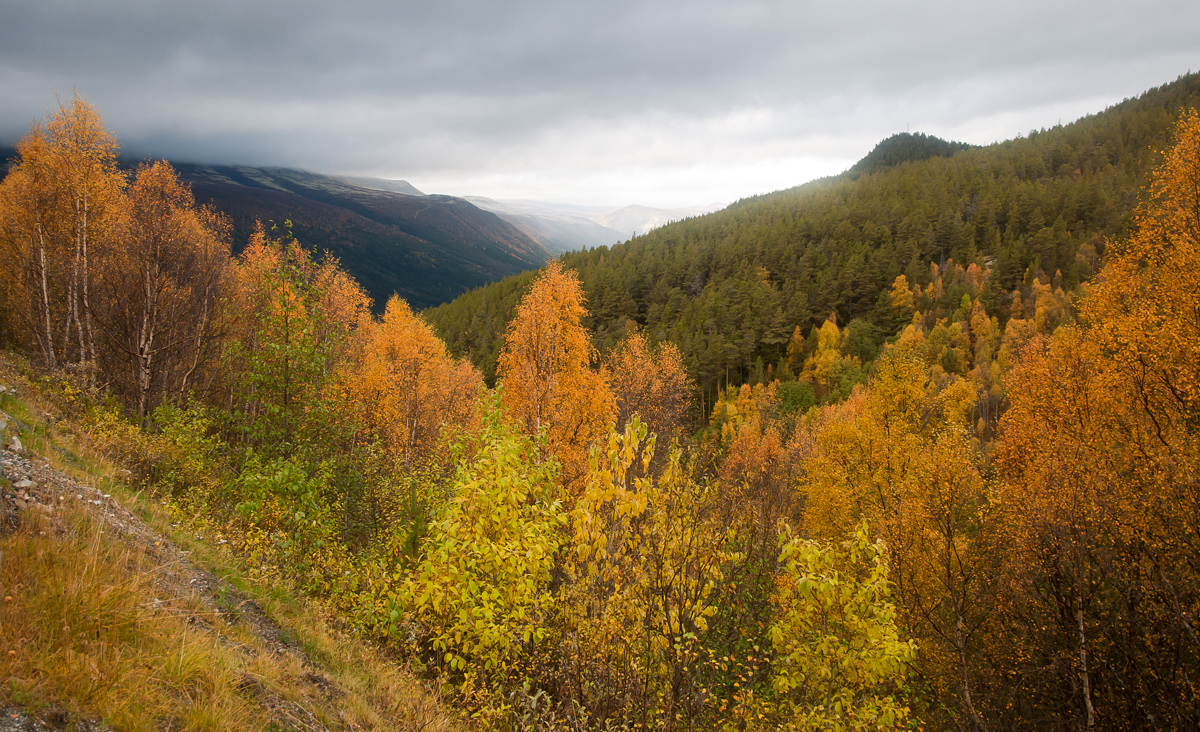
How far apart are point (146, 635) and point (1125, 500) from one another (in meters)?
18.7

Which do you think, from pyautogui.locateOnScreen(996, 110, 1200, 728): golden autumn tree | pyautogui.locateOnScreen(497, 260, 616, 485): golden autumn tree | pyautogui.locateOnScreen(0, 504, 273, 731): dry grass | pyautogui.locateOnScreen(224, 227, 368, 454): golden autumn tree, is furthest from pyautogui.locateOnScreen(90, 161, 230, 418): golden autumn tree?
pyautogui.locateOnScreen(996, 110, 1200, 728): golden autumn tree

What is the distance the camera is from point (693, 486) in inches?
268

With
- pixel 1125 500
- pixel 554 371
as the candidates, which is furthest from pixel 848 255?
pixel 1125 500

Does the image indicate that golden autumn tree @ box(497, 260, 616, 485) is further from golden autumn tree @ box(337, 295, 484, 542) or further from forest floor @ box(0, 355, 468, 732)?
forest floor @ box(0, 355, 468, 732)

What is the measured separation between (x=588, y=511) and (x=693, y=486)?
159cm

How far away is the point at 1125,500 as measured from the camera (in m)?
12.0

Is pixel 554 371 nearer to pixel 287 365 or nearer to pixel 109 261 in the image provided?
pixel 287 365

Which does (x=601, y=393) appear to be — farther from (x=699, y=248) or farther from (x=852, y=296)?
(x=699, y=248)

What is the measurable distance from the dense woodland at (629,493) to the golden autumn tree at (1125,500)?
0.11 meters

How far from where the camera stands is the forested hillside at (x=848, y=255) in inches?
3949

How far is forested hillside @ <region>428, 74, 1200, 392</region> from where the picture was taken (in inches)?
3949

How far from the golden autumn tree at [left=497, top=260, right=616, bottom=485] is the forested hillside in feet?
227

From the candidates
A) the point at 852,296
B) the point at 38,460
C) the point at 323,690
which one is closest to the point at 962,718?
the point at 323,690

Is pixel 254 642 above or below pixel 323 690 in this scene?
above
